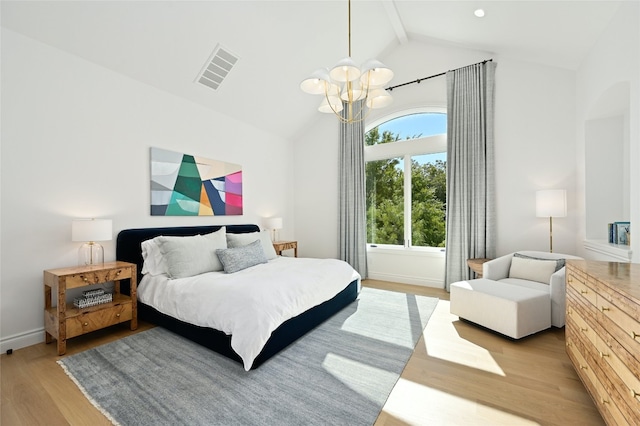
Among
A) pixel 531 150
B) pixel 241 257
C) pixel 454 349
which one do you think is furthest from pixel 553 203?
pixel 241 257

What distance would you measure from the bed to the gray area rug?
0.24 feet

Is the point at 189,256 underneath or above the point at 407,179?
underneath

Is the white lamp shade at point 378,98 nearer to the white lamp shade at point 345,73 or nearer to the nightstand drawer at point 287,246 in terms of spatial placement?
the white lamp shade at point 345,73

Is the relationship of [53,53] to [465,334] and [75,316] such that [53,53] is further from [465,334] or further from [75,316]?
[465,334]

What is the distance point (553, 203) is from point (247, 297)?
3558mm

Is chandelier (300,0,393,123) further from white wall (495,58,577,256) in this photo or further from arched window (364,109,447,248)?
white wall (495,58,577,256)

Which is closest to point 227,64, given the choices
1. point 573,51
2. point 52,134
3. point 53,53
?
point 53,53

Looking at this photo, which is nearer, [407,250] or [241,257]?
[241,257]

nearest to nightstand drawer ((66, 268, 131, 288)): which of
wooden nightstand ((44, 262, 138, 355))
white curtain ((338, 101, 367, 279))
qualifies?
wooden nightstand ((44, 262, 138, 355))

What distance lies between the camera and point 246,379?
192cm

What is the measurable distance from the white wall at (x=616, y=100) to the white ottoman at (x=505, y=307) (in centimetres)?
82

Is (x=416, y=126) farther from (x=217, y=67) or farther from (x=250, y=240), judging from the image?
(x=250, y=240)

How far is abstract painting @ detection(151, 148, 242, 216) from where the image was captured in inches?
136

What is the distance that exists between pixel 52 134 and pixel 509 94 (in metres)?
5.42
